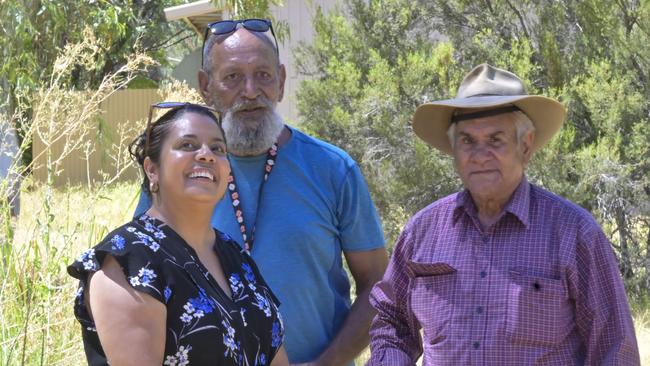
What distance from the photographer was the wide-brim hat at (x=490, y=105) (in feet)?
11.0

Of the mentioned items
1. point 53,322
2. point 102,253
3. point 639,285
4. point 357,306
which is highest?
point 102,253

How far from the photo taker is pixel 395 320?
137 inches

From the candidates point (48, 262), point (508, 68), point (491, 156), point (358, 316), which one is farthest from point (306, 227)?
point (508, 68)

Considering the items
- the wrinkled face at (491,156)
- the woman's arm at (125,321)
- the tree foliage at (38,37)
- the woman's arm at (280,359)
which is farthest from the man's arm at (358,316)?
the tree foliage at (38,37)

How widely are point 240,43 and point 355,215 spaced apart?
0.76 meters

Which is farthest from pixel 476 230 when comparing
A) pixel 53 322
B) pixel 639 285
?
pixel 639 285

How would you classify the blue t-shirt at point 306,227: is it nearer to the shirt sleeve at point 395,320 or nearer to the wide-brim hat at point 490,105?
the shirt sleeve at point 395,320

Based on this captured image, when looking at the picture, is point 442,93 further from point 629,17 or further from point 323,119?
point 629,17

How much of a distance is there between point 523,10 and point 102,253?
648 centimetres

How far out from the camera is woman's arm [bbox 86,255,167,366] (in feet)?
8.35

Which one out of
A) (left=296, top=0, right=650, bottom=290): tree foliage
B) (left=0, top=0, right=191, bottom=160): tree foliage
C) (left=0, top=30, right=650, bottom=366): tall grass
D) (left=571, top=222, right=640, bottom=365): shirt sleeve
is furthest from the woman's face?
(left=296, top=0, right=650, bottom=290): tree foliage

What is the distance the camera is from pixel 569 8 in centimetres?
842

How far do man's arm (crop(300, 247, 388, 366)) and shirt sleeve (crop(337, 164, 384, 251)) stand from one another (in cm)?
4

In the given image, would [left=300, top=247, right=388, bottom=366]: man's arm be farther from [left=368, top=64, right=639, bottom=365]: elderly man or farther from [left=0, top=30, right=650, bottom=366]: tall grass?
[left=0, top=30, right=650, bottom=366]: tall grass
